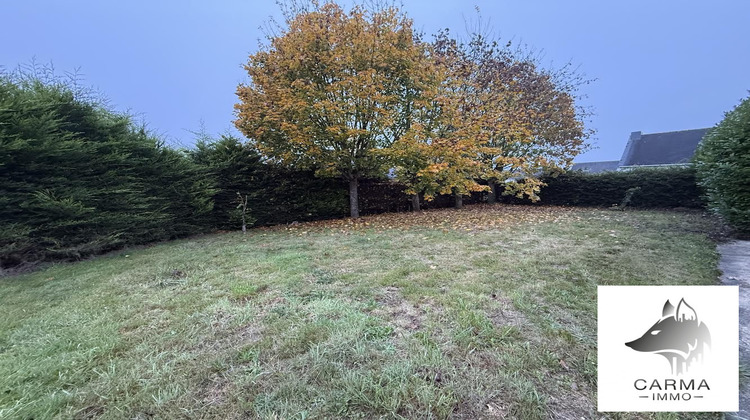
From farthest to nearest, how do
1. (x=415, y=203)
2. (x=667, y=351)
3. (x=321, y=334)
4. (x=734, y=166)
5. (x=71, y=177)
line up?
1. (x=415, y=203)
2. (x=734, y=166)
3. (x=71, y=177)
4. (x=321, y=334)
5. (x=667, y=351)

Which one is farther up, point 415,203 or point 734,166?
point 734,166

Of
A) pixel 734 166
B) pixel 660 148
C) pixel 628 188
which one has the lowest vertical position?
pixel 628 188

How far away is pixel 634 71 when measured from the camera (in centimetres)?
1717

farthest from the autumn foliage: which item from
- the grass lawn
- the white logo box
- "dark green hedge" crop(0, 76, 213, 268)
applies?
the white logo box

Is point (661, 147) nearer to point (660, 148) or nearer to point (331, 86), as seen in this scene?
point (660, 148)

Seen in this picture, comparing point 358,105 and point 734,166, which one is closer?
point 734,166

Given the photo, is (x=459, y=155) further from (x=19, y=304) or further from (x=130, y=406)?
(x=19, y=304)

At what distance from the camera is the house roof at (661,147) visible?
57.0 ft

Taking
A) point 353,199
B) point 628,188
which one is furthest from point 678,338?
point 628,188

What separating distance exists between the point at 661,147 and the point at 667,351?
24.8 m

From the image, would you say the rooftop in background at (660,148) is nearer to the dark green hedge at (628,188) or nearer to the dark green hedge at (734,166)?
the dark green hedge at (628,188)

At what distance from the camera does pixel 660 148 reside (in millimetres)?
18484

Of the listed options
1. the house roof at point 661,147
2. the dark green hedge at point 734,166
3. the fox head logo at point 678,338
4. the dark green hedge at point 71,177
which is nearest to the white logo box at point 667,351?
the fox head logo at point 678,338

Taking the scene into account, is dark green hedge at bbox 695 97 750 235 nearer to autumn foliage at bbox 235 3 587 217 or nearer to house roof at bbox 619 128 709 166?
autumn foliage at bbox 235 3 587 217
